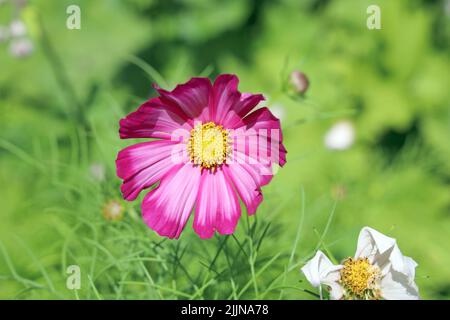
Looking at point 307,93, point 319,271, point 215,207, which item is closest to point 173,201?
point 215,207

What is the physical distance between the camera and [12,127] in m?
1.31

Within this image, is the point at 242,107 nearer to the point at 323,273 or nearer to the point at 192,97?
the point at 192,97

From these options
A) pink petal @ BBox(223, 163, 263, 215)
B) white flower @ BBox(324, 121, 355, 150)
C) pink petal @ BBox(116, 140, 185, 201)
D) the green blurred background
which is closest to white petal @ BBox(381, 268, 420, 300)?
pink petal @ BBox(223, 163, 263, 215)

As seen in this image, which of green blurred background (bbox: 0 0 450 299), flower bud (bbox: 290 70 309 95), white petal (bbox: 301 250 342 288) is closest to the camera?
white petal (bbox: 301 250 342 288)

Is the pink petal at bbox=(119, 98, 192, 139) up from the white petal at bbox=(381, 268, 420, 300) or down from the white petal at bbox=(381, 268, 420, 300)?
up

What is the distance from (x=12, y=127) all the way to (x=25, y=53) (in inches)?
11.2

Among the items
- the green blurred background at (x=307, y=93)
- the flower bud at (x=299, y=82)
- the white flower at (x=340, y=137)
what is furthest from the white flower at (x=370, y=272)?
the white flower at (x=340, y=137)

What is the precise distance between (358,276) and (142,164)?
244 millimetres

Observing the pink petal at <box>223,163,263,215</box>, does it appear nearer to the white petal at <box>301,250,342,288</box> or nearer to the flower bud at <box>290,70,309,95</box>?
the white petal at <box>301,250,342,288</box>

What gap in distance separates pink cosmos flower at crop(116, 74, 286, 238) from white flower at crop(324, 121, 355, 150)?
29.1 inches

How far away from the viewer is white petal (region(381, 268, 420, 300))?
496mm

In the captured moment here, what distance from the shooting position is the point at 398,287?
51cm

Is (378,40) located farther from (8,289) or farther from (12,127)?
(8,289)
